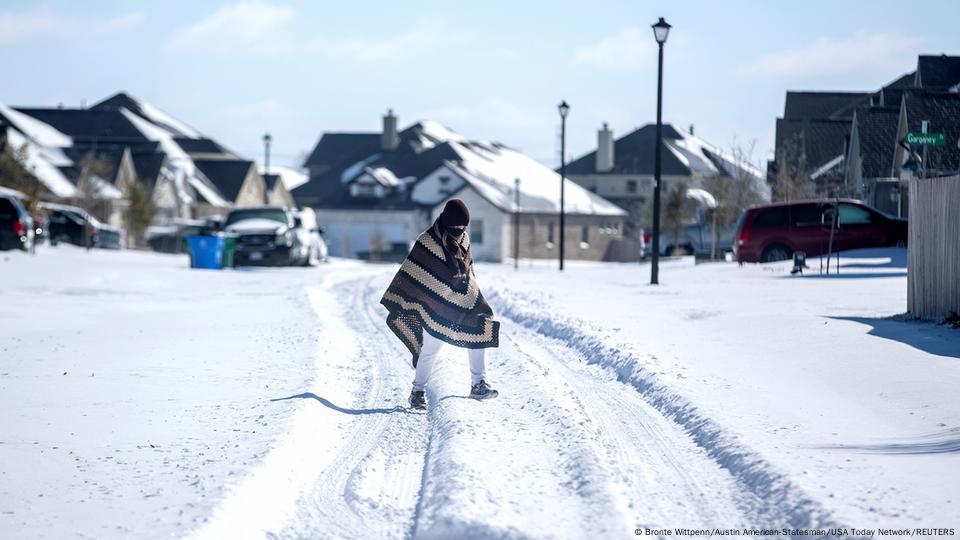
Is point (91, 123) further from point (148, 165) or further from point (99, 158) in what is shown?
point (99, 158)

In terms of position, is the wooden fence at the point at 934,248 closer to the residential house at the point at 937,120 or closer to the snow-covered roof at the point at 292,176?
the residential house at the point at 937,120

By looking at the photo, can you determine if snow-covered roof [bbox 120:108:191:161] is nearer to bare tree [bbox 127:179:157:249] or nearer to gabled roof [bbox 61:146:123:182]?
gabled roof [bbox 61:146:123:182]

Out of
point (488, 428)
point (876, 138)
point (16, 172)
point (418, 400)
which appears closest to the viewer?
point (488, 428)

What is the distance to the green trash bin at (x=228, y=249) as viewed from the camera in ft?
110

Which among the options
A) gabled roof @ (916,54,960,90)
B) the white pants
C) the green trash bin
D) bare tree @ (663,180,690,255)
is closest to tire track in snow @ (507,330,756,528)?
the white pants

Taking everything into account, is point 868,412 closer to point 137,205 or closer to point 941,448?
point 941,448

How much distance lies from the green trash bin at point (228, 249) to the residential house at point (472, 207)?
3817cm

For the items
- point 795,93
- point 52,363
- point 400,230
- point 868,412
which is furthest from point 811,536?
point 400,230

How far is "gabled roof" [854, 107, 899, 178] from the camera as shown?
41.6 meters

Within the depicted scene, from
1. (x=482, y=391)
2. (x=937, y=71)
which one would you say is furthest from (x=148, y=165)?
(x=482, y=391)

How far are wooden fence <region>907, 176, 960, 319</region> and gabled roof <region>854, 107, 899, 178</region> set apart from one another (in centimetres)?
2691

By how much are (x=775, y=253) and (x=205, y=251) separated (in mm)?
14444

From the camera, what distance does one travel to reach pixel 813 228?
28328 mm

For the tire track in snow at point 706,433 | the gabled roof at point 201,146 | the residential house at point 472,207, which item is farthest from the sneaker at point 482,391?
the gabled roof at point 201,146
